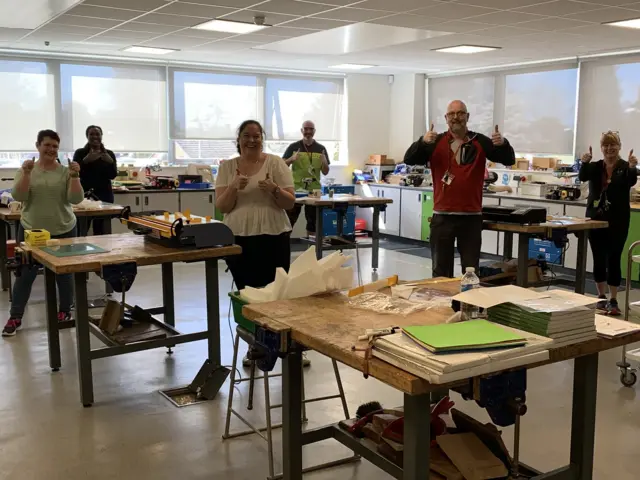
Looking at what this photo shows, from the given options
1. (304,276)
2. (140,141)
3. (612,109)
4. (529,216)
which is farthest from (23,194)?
(612,109)

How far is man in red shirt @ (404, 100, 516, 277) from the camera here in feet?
14.3

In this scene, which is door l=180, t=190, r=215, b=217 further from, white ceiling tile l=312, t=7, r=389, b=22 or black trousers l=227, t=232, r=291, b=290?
black trousers l=227, t=232, r=291, b=290

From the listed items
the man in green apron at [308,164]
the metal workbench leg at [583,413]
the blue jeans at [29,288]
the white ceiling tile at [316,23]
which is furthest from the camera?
the man in green apron at [308,164]

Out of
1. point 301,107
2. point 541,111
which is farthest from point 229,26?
point 541,111

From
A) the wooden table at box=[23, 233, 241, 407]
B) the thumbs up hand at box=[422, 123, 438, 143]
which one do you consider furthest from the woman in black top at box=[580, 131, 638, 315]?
the wooden table at box=[23, 233, 241, 407]

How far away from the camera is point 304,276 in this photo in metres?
2.66

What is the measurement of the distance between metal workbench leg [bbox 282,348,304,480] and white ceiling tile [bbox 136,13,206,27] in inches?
167

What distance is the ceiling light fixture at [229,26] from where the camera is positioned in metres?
6.09

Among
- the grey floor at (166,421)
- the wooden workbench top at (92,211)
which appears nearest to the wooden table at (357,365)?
the grey floor at (166,421)

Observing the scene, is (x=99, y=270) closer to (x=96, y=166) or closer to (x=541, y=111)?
(x=96, y=166)

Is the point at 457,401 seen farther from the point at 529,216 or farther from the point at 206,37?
the point at 206,37

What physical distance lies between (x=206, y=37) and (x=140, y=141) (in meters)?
2.67

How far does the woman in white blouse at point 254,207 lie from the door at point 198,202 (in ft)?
15.2

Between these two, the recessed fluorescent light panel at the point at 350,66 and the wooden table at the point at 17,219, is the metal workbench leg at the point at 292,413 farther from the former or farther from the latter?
the recessed fluorescent light panel at the point at 350,66
